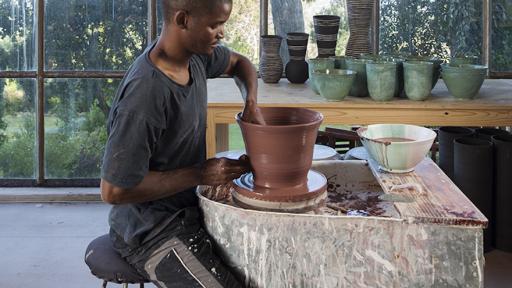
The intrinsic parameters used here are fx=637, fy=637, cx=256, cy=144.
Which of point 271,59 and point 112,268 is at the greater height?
point 271,59

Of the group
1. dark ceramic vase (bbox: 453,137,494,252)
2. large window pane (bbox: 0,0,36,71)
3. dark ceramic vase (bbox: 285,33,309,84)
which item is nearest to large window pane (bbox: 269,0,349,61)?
dark ceramic vase (bbox: 285,33,309,84)

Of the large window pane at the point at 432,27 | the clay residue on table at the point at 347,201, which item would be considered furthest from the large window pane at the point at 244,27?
the clay residue on table at the point at 347,201

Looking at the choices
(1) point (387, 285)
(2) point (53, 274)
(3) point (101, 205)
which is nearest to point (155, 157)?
(1) point (387, 285)

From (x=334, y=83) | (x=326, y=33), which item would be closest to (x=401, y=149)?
(x=334, y=83)

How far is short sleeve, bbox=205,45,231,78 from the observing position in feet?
7.10

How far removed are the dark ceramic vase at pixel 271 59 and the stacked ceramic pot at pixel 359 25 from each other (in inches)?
16.6

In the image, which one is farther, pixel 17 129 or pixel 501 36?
pixel 17 129

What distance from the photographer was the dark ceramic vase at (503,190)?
Answer: 323cm

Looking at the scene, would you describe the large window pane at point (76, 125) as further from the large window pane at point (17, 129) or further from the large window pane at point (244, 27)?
the large window pane at point (244, 27)

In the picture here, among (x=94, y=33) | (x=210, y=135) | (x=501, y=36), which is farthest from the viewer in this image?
(x=94, y=33)

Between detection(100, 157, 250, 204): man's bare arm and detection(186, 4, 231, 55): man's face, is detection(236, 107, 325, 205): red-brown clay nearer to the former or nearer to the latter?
detection(100, 157, 250, 204): man's bare arm

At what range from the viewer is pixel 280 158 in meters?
1.72

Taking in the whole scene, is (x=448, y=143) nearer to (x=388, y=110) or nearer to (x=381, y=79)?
(x=388, y=110)

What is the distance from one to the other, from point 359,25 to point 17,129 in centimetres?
237
